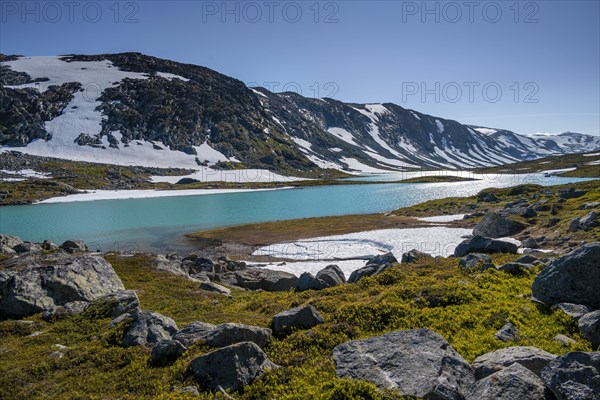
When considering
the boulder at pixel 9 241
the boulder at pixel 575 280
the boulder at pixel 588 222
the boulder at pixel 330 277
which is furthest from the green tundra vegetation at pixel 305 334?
the boulder at pixel 9 241

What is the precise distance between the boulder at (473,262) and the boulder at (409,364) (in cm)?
1089

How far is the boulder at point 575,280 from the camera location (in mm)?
14211

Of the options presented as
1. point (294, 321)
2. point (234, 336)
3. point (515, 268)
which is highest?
point (515, 268)

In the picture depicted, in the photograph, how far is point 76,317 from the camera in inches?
769

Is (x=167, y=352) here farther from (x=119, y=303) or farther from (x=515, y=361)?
(x=515, y=361)

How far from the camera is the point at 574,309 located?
1366cm

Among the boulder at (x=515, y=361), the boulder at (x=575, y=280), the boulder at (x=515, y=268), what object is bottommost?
the boulder at (x=515, y=361)

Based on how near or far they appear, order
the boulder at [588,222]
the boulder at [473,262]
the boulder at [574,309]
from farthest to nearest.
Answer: the boulder at [588,222] → the boulder at [473,262] → the boulder at [574,309]

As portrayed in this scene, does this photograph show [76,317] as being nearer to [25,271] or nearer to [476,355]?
[25,271]

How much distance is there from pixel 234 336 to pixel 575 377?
9.87 meters

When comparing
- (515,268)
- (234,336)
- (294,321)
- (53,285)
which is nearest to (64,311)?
(53,285)

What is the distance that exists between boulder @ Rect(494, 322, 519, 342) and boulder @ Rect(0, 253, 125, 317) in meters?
22.0

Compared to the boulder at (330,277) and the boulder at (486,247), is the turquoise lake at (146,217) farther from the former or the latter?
the boulder at (486,247)

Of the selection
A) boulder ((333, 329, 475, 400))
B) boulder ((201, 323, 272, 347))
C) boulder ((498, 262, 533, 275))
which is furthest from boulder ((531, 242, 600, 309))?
boulder ((201, 323, 272, 347))
